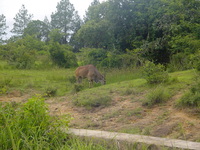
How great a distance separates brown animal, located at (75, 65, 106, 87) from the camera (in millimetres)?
12016

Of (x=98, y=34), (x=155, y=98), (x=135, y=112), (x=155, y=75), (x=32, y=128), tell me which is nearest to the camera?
(x=32, y=128)

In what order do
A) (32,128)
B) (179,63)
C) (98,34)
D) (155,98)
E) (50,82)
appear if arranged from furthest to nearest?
1. (98,34)
2. (50,82)
3. (179,63)
4. (155,98)
5. (32,128)


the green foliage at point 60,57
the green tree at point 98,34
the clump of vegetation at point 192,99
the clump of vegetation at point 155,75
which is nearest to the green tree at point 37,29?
the green foliage at point 60,57

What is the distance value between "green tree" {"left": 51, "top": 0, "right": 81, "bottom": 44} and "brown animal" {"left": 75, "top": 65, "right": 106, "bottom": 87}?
33.6 m

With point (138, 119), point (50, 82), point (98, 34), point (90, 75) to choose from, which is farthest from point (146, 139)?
point (98, 34)

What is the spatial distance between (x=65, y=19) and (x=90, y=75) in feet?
117

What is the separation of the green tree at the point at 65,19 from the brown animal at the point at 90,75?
33.6 metres

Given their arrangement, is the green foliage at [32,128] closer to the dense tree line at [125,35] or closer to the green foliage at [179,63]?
the green foliage at [179,63]

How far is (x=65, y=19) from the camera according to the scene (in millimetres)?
45812

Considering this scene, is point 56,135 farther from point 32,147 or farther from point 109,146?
point 109,146

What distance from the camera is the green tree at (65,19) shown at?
45.6 meters

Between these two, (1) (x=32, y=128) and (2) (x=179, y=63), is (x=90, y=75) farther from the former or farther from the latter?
(1) (x=32, y=128)

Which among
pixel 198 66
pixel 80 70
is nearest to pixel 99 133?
pixel 198 66

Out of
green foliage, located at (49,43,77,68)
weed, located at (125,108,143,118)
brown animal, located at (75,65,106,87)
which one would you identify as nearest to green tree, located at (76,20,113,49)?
green foliage, located at (49,43,77,68)
